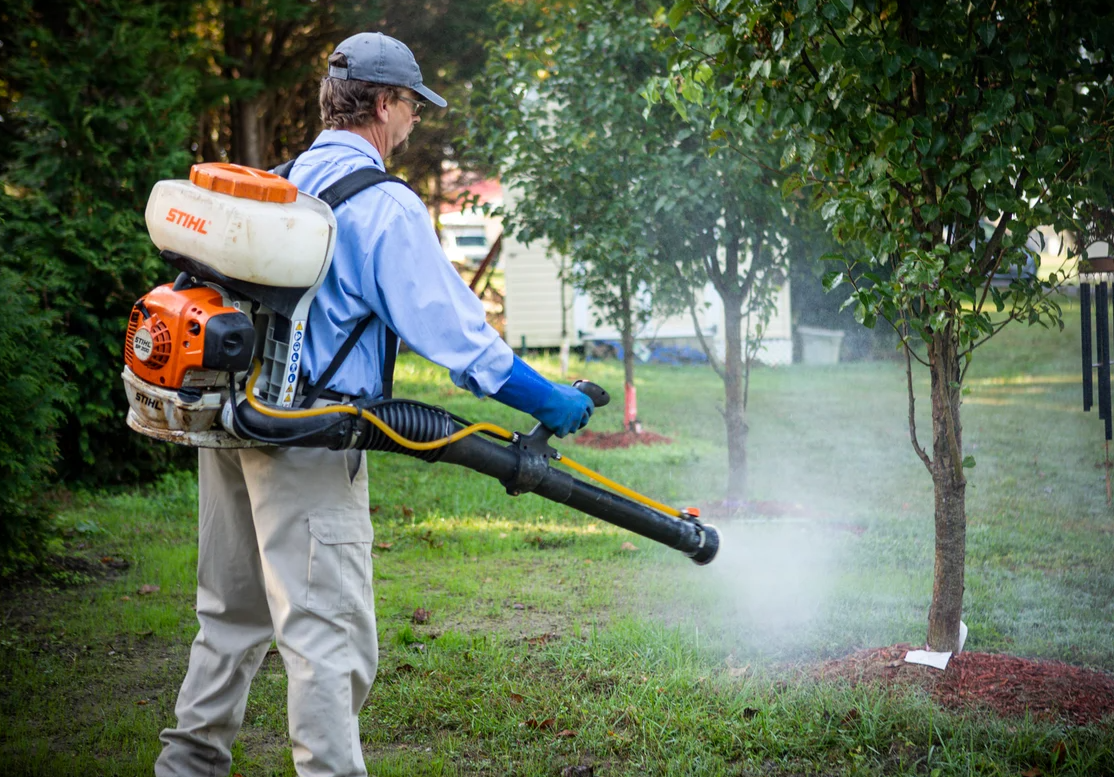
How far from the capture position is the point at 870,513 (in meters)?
6.20

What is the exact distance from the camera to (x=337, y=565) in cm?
239

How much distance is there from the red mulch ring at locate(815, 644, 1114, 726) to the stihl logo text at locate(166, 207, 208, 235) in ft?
8.31

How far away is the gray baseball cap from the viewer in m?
2.53

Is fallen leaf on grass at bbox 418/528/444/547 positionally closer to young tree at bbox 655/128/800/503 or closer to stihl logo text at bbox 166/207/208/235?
young tree at bbox 655/128/800/503

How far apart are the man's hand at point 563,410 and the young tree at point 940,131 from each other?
1101 millimetres

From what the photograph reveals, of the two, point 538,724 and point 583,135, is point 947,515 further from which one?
point 583,135

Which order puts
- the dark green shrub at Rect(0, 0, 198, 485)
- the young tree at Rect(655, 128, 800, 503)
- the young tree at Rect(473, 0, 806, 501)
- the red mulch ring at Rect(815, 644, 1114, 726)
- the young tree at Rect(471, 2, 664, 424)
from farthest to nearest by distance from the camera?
1. the dark green shrub at Rect(0, 0, 198, 485)
2. the young tree at Rect(471, 2, 664, 424)
3. the young tree at Rect(473, 0, 806, 501)
4. the young tree at Rect(655, 128, 800, 503)
5. the red mulch ring at Rect(815, 644, 1114, 726)

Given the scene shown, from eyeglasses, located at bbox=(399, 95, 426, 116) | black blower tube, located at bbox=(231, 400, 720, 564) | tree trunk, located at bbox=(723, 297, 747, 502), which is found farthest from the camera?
tree trunk, located at bbox=(723, 297, 747, 502)

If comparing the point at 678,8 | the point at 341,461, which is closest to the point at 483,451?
the point at 341,461

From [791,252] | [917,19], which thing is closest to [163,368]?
[917,19]

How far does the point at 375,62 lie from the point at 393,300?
642mm

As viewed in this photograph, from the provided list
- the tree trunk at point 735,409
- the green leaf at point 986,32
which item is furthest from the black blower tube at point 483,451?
the tree trunk at point 735,409

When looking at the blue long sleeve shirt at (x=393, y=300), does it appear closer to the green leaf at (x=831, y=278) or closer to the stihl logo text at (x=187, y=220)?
the stihl logo text at (x=187, y=220)

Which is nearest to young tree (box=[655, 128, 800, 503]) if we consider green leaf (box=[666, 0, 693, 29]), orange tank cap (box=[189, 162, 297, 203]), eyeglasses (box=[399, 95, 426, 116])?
green leaf (box=[666, 0, 693, 29])
